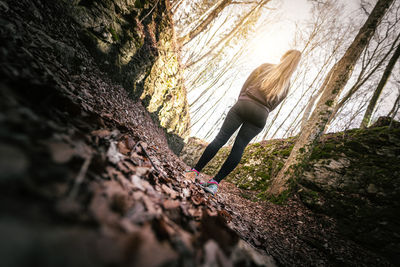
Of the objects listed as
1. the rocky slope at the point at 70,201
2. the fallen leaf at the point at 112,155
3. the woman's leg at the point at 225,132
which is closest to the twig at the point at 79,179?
the rocky slope at the point at 70,201

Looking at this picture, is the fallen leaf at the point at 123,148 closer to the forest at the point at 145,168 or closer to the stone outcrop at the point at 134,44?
the forest at the point at 145,168

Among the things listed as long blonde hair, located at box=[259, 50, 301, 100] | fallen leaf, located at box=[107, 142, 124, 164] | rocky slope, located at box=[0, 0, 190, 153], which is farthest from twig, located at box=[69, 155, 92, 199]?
long blonde hair, located at box=[259, 50, 301, 100]

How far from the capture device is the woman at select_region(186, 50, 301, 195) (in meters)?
2.21

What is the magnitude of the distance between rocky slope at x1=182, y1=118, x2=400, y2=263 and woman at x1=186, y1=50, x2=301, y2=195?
227 centimetres

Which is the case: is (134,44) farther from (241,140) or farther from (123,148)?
(123,148)

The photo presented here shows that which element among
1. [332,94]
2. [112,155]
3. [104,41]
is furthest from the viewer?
[332,94]

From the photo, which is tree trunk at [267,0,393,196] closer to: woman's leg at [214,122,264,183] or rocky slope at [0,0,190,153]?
woman's leg at [214,122,264,183]

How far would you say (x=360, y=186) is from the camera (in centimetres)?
333

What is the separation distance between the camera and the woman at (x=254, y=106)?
221 cm

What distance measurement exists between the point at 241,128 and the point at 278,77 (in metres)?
0.93

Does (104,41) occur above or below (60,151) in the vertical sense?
above

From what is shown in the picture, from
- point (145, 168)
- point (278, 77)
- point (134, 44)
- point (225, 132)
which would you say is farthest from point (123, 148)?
point (134, 44)

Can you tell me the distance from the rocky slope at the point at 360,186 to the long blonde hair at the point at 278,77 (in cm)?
253

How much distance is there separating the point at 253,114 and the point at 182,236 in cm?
194
